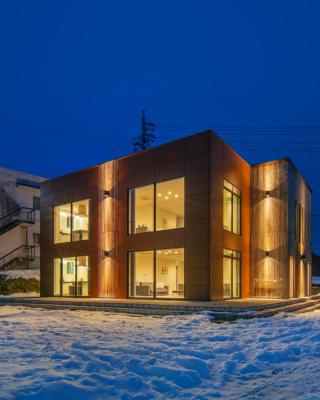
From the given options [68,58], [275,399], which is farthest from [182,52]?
[275,399]

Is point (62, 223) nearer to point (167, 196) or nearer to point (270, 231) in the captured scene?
point (167, 196)

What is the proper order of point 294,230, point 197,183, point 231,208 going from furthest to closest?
1. point 294,230
2. point 231,208
3. point 197,183

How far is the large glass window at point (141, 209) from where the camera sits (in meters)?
15.2

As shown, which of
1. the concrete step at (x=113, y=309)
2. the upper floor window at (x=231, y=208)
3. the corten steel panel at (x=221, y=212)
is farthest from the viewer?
the upper floor window at (x=231, y=208)

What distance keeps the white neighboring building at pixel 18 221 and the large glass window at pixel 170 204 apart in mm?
14762

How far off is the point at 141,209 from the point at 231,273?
14.0 feet

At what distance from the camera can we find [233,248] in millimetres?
14836

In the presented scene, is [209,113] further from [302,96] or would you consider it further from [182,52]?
[302,96]

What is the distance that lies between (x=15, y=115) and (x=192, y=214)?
152416 mm

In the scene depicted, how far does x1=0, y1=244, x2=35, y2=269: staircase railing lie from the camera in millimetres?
25797

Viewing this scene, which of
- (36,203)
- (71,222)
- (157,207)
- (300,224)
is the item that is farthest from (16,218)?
(300,224)

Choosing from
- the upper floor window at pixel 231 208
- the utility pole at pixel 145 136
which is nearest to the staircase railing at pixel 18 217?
the utility pole at pixel 145 136

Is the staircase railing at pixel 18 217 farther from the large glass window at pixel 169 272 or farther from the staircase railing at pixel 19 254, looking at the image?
the large glass window at pixel 169 272

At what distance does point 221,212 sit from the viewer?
14.1m
